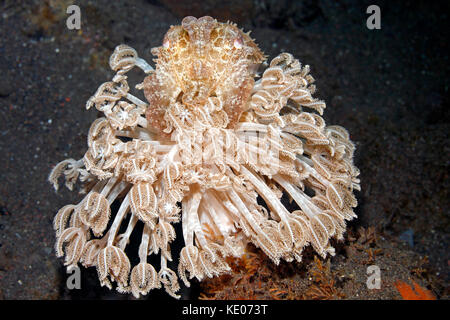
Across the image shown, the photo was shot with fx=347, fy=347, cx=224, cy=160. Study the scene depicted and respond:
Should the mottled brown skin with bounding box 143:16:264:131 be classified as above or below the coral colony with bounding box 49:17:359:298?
above

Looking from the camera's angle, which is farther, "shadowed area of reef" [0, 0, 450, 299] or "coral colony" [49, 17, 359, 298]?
"shadowed area of reef" [0, 0, 450, 299]

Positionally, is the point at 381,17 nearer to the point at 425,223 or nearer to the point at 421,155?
the point at 421,155

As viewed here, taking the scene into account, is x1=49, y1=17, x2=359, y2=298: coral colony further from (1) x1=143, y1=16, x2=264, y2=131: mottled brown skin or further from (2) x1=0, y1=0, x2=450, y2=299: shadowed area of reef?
Answer: (2) x1=0, y1=0, x2=450, y2=299: shadowed area of reef

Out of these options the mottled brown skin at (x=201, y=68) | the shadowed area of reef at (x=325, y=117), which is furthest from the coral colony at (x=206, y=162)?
the shadowed area of reef at (x=325, y=117)

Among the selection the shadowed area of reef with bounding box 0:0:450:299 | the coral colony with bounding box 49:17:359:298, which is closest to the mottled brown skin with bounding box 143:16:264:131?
the coral colony with bounding box 49:17:359:298

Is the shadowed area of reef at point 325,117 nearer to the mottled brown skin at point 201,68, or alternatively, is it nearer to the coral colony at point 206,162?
the coral colony at point 206,162
